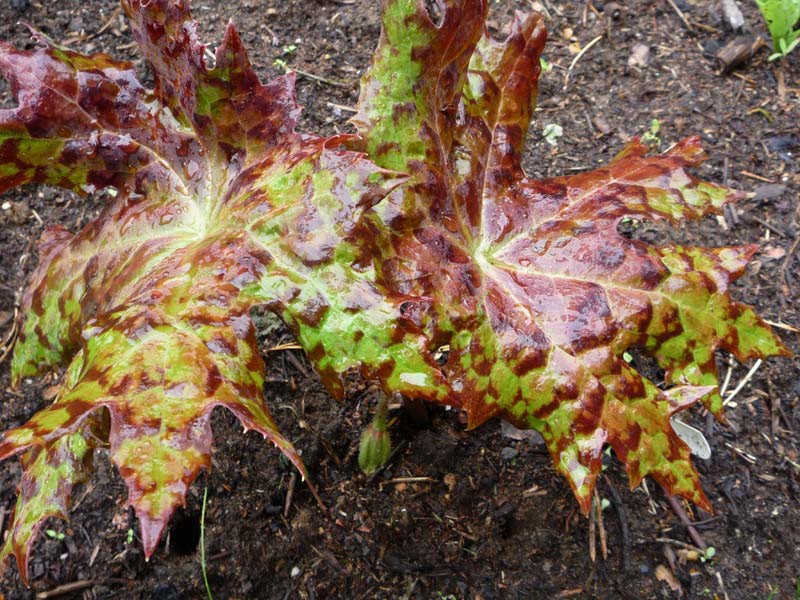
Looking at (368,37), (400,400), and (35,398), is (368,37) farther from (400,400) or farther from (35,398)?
(35,398)

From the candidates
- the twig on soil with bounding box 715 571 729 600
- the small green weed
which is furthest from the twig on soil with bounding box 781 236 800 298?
the twig on soil with bounding box 715 571 729 600

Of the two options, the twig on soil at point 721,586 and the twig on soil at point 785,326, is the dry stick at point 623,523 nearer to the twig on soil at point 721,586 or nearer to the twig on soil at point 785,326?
the twig on soil at point 721,586

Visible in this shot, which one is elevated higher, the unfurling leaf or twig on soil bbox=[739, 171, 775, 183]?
twig on soil bbox=[739, 171, 775, 183]

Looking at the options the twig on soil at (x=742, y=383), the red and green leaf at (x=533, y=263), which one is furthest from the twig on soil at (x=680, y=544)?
the red and green leaf at (x=533, y=263)

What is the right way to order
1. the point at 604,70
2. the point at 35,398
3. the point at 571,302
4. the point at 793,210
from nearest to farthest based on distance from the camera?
the point at 571,302 < the point at 35,398 < the point at 793,210 < the point at 604,70

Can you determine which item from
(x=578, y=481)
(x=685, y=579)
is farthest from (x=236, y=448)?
(x=685, y=579)

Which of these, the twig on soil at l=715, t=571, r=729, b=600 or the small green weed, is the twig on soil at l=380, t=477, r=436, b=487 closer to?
the twig on soil at l=715, t=571, r=729, b=600
